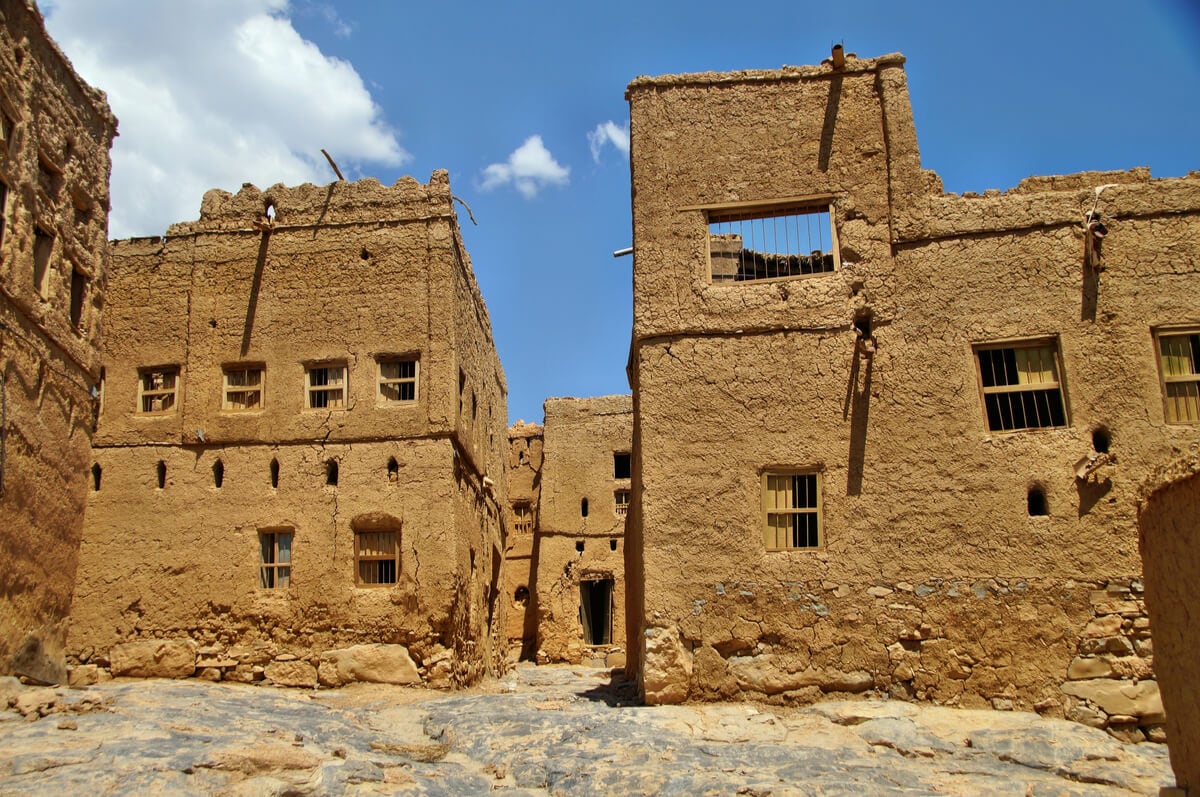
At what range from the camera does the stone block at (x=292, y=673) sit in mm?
15062

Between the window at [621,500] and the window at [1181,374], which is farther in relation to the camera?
the window at [621,500]

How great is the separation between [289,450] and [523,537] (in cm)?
1151

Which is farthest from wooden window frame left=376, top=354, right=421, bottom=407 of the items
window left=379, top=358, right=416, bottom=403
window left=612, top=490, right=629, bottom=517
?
window left=612, top=490, right=629, bottom=517

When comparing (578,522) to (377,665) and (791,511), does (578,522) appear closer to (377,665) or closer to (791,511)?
(377,665)

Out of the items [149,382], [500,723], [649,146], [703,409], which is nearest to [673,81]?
[649,146]

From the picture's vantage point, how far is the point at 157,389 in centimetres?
1695

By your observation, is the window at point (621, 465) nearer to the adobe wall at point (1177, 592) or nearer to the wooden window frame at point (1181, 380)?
the wooden window frame at point (1181, 380)

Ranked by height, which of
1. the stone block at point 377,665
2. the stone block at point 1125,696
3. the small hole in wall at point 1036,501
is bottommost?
the stone block at point 1125,696

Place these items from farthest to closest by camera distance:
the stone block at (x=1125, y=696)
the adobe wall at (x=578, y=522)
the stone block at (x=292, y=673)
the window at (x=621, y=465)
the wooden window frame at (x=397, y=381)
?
the window at (x=621, y=465)
the adobe wall at (x=578, y=522)
the wooden window frame at (x=397, y=381)
the stone block at (x=292, y=673)
the stone block at (x=1125, y=696)

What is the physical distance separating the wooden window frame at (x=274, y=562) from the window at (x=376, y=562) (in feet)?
3.36

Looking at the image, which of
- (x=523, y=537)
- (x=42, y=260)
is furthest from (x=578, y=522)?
(x=42, y=260)

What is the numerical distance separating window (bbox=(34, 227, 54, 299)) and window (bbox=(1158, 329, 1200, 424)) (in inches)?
525

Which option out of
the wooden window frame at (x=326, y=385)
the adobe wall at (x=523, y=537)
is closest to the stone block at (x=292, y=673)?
the wooden window frame at (x=326, y=385)

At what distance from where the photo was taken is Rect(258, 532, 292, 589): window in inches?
615
